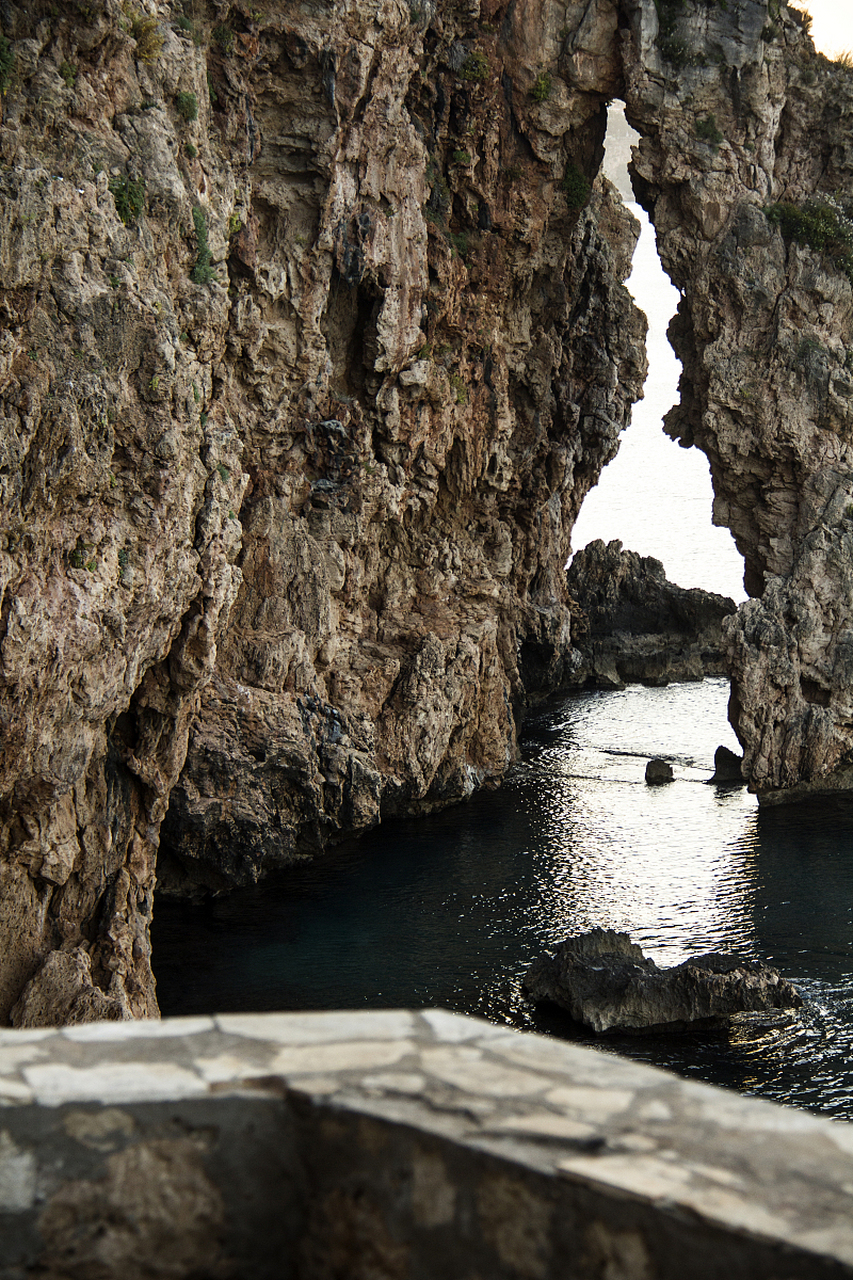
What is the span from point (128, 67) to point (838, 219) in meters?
29.0

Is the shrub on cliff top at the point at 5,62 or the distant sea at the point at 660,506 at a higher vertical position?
the distant sea at the point at 660,506

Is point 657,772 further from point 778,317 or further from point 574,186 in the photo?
point 574,186

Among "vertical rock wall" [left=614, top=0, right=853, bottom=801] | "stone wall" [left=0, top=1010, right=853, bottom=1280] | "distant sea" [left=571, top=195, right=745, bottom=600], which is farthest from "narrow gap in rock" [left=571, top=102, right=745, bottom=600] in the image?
"stone wall" [left=0, top=1010, right=853, bottom=1280]

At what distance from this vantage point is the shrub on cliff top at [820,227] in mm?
41156

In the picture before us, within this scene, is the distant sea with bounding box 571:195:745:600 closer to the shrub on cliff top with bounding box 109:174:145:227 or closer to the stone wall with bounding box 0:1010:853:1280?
the shrub on cliff top with bounding box 109:174:145:227

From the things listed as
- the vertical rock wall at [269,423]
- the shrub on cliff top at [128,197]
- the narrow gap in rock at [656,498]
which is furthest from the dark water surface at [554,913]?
the narrow gap in rock at [656,498]

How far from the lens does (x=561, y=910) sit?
101ft

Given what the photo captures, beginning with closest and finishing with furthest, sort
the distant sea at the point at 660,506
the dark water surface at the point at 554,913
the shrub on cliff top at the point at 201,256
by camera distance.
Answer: the shrub on cliff top at the point at 201,256 → the dark water surface at the point at 554,913 → the distant sea at the point at 660,506

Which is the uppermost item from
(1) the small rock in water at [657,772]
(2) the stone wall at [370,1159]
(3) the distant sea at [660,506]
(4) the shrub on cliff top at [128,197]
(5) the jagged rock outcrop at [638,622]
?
(3) the distant sea at [660,506]

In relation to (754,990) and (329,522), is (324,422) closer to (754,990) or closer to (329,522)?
(329,522)

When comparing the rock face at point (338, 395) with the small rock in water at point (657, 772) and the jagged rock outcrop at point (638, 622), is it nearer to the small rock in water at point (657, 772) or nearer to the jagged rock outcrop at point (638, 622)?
the small rock in water at point (657, 772)

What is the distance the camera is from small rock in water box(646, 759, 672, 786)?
1705 inches

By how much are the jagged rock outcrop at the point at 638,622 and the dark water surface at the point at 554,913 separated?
70.6ft

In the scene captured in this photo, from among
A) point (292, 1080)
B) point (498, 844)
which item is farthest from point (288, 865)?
point (292, 1080)
